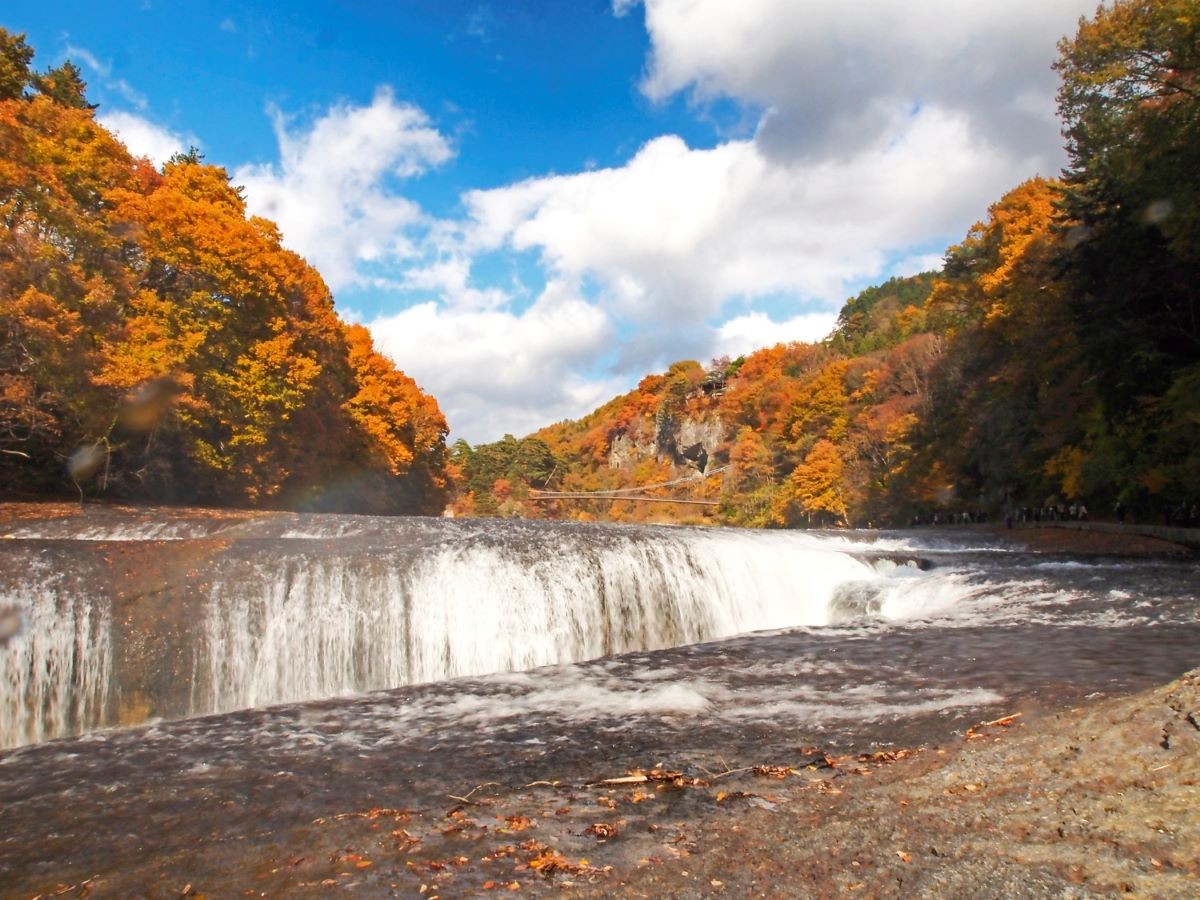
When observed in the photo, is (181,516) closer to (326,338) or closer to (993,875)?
(326,338)

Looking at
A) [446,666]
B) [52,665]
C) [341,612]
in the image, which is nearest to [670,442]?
[446,666]

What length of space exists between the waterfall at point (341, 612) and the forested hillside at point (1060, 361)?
44.3 ft

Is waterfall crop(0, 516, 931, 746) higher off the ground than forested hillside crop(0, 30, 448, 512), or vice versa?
forested hillside crop(0, 30, 448, 512)

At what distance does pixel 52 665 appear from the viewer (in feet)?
27.4

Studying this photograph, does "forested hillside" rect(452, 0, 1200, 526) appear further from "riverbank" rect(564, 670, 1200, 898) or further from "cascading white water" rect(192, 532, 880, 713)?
"riverbank" rect(564, 670, 1200, 898)

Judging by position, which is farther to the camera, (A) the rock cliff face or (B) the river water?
(A) the rock cliff face

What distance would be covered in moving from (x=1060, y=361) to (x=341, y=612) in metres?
27.4

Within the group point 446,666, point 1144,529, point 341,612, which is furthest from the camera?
point 1144,529

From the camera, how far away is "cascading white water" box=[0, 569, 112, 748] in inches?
314

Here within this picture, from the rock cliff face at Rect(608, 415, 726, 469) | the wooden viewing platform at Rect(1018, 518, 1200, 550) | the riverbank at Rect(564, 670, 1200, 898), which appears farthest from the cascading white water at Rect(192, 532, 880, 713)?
the rock cliff face at Rect(608, 415, 726, 469)

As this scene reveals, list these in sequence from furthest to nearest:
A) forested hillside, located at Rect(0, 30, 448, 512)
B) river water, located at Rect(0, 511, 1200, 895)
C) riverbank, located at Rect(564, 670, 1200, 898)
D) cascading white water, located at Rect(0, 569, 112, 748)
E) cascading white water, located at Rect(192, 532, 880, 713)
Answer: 1. forested hillside, located at Rect(0, 30, 448, 512)
2. cascading white water, located at Rect(192, 532, 880, 713)
3. cascading white water, located at Rect(0, 569, 112, 748)
4. river water, located at Rect(0, 511, 1200, 895)
5. riverbank, located at Rect(564, 670, 1200, 898)

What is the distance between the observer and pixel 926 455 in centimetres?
4253

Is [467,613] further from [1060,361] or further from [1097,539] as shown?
[1060,361]

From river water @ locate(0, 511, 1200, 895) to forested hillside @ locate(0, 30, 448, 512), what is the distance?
7.13 meters
